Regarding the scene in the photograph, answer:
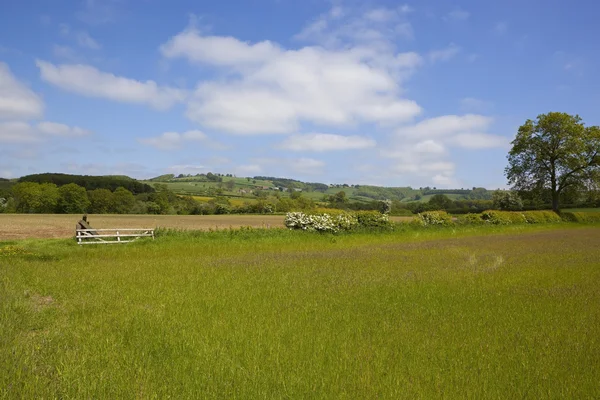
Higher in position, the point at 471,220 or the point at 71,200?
the point at 71,200

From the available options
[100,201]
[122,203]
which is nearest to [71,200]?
[100,201]

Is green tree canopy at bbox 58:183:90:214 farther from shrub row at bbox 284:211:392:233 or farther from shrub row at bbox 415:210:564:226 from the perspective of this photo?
shrub row at bbox 415:210:564:226

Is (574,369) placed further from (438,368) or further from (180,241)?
(180,241)

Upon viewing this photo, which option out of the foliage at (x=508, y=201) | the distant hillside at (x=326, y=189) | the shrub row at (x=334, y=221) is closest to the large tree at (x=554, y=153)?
the foliage at (x=508, y=201)

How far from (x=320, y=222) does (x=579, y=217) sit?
4143cm

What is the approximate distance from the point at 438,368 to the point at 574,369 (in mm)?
1939

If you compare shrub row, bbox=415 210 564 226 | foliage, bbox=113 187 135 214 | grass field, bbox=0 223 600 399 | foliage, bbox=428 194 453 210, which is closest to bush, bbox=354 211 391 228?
shrub row, bbox=415 210 564 226

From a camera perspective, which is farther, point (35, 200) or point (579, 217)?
point (35, 200)

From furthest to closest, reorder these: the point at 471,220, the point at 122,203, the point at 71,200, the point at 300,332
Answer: the point at 122,203
the point at 71,200
the point at 471,220
the point at 300,332

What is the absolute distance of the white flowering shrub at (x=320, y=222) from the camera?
28703mm

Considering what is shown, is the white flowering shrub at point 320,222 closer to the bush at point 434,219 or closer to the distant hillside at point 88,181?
the bush at point 434,219

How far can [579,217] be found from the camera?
1971 inches

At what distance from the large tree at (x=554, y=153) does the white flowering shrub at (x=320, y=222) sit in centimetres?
3431

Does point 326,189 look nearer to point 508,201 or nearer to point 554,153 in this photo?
point 508,201
